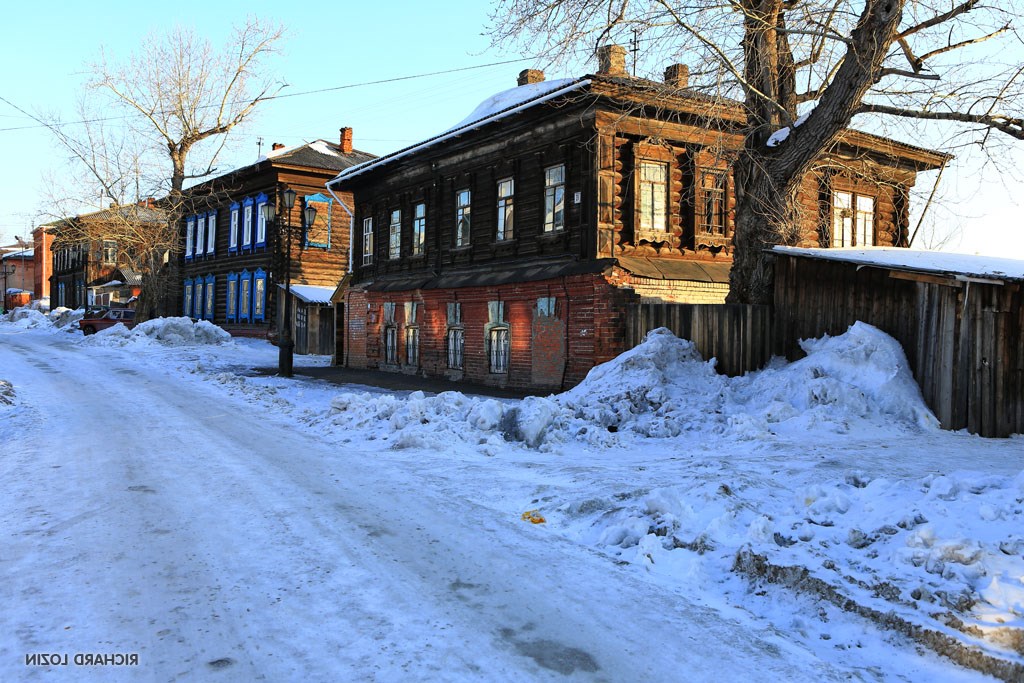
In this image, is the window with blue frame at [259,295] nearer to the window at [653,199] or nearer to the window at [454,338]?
the window at [454,338]

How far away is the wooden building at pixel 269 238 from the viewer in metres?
32.9

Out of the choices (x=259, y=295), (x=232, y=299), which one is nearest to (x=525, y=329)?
(x=259, y=295)

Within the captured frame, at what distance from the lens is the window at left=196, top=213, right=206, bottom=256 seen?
40.1 m

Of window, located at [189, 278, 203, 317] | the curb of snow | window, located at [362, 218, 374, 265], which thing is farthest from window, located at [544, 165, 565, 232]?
window, located at [189, 278, 203, 317]

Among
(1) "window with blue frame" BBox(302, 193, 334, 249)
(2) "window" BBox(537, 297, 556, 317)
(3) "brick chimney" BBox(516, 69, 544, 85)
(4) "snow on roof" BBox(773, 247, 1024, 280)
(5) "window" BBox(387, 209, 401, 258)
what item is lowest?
(2) "window" BBox(537, 297, 556, 317)

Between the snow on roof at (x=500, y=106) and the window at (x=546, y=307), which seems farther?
the window at (x=546, y=307)

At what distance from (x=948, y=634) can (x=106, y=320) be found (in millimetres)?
39888

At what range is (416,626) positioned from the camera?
12.7 ft

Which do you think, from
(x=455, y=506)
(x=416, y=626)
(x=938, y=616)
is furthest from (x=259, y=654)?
(x=938, y=616)

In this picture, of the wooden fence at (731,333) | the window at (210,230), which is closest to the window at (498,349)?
the wooden fence at (731,333)

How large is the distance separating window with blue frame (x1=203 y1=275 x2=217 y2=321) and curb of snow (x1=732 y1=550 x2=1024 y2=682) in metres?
39.0

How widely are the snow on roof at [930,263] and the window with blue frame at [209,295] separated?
3399 centimetres

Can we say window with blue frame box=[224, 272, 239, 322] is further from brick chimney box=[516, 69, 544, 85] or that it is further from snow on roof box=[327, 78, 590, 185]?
brick chimney box=[516, 69, 544, 85]

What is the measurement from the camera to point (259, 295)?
3481 cm
